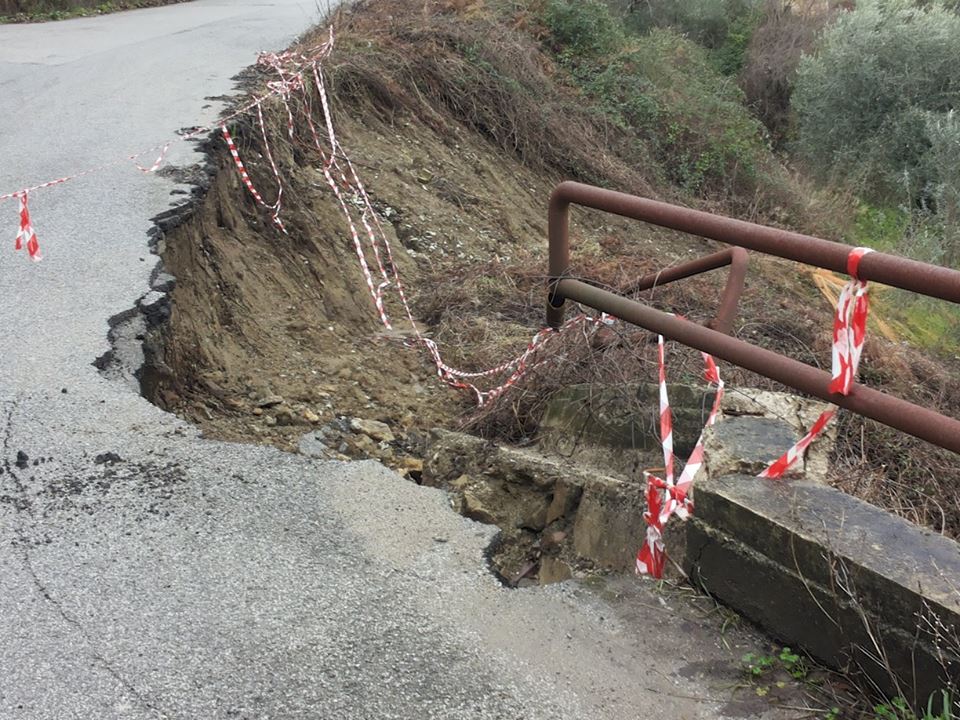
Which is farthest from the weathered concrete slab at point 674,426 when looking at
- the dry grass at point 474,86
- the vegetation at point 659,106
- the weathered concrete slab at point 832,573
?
the vegetation at point 659,106

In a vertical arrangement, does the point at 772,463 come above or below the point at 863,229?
above

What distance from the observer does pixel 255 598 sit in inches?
118

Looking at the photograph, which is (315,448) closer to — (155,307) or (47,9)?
(155,307)

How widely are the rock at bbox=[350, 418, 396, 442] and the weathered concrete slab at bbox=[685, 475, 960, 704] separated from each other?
229 centimetres

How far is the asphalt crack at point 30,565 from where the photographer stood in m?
2.61

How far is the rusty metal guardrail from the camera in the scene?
246 cm

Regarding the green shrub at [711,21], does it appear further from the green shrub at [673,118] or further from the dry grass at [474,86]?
the dry grass at [474,86]

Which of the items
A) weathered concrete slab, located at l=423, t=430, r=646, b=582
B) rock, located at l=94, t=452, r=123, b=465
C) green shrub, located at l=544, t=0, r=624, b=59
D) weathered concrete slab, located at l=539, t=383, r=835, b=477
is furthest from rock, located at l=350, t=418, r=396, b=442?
green shrub, located at l=544, t=0, r=624, b=59

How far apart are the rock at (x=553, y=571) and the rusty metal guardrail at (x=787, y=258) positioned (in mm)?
929

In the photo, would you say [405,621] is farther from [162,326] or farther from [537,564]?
[162,326]

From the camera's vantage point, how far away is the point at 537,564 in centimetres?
346

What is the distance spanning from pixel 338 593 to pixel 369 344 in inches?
149

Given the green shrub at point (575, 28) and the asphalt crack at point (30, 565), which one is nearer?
the asphalt crack at point (30, 565)

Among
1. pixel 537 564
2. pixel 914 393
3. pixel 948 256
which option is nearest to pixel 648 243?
pixel 948 256
